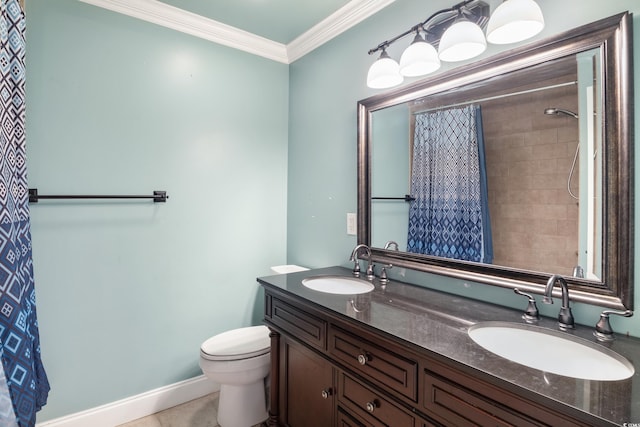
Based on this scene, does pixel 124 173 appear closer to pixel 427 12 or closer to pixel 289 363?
pixel 289 363

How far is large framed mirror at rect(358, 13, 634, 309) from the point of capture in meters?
1.01

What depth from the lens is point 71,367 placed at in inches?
69.3

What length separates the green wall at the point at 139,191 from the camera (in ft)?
5.60

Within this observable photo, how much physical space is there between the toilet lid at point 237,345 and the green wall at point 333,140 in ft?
1.96

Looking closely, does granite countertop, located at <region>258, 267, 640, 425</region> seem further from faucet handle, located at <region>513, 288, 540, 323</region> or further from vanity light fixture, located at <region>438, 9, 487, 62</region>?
vanity light fixture, located at <region>438, 9, 487, 62</region>

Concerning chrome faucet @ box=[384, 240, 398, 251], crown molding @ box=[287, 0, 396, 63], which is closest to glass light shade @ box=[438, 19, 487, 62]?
crown molding @ box=[287, 0, 396, 63]

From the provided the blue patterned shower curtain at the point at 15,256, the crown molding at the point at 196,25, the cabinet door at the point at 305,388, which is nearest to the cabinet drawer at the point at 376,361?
the cabinet door at the point at 305,388

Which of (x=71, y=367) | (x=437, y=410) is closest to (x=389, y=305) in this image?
(x=437, y=410)

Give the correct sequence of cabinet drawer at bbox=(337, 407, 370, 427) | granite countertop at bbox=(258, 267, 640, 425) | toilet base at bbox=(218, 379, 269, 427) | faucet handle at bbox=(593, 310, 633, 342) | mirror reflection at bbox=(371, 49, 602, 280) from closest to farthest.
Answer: granite countertop at bbox=(258, 267, 640, 425), faucet handle at bbox=(593, 310, 633, 342), mirror reflection at bbox=(371, 49, 602, 280), cabinet drawer at bbox=(337, 407, 370, 427), toilet base at bbox=(218, 379, 269, 427)

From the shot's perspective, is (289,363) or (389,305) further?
(289,363)

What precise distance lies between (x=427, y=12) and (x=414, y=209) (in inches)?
36.7

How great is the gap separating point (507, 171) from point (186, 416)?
217cm

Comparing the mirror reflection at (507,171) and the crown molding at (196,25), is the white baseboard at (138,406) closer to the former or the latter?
the mirror reflection at (507,171)

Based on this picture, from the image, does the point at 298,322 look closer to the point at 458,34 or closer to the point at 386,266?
the point at 386,266
